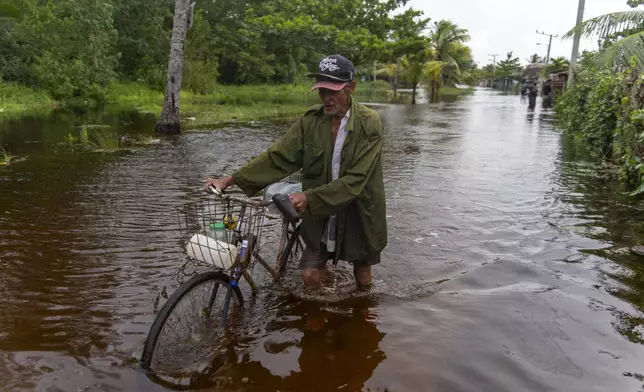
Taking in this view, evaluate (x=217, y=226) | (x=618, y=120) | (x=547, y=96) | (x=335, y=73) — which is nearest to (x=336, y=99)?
(x=335, y=73)

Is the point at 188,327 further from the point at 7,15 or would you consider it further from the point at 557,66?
the point at 557,66

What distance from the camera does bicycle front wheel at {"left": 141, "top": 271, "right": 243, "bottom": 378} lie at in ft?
10.8

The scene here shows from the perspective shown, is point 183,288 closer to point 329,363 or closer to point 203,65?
point 329,363

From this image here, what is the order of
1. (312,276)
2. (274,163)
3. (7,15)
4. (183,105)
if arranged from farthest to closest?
(183,105)
(7,15)
(312,276)
(274,163)

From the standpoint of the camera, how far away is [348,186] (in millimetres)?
3662

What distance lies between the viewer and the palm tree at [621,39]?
1146 centimetres

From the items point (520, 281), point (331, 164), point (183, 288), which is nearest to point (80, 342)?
point (183, 288)

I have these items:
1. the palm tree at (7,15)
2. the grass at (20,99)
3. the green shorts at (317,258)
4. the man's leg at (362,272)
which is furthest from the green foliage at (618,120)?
the palm tree at (7,15)

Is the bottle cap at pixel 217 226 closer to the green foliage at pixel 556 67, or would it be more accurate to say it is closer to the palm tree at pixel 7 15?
the palm tree at pixel 7 15

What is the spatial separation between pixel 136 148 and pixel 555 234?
10129 mm

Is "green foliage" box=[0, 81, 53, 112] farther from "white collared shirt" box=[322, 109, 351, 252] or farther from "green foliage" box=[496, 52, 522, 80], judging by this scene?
"green foliage" box=[496, 52, 522, 80]

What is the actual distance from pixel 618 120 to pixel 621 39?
3818mm

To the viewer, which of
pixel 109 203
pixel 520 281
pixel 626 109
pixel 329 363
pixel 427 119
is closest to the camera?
pixel 329 363

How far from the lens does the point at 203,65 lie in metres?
32.1
